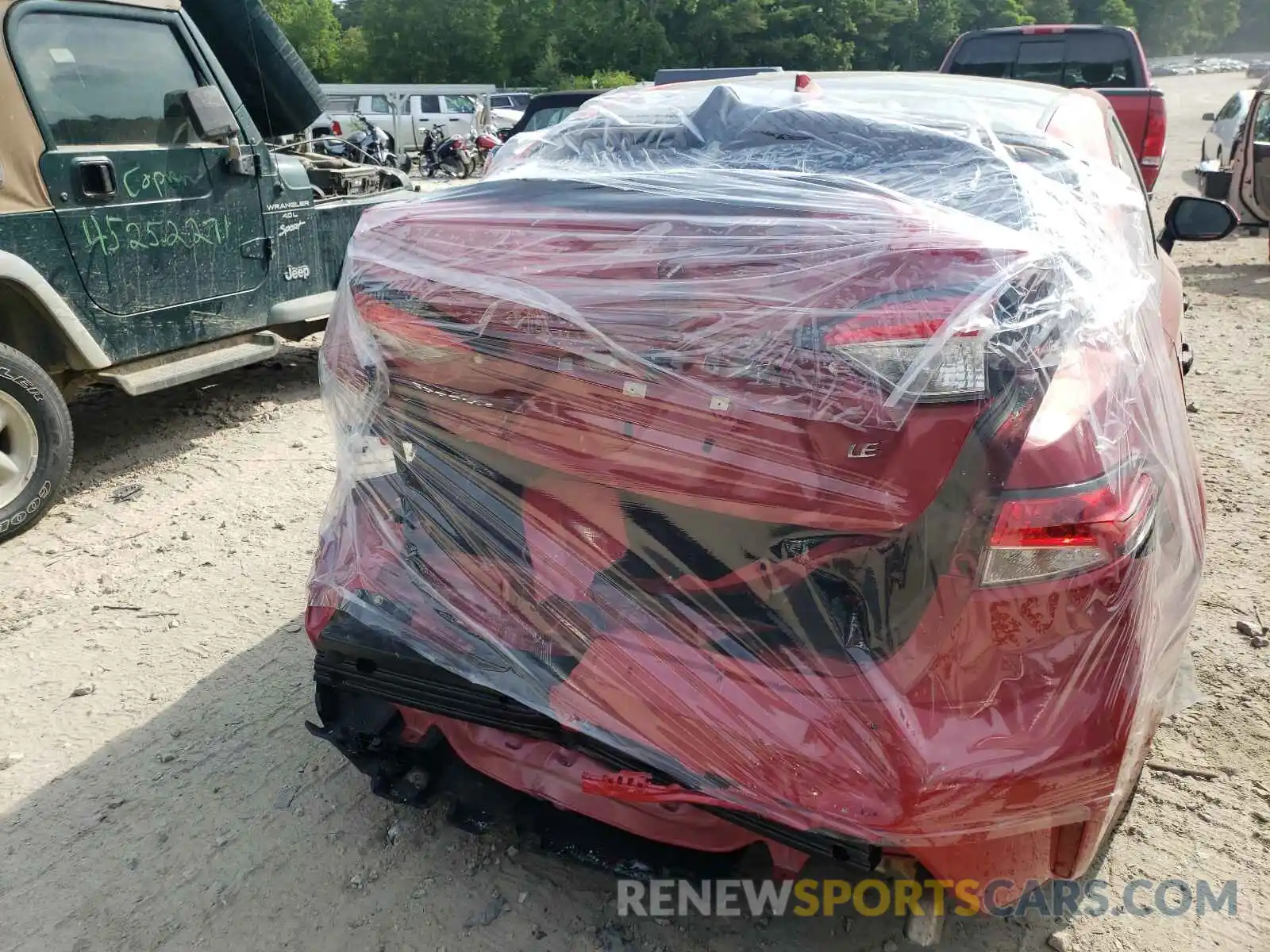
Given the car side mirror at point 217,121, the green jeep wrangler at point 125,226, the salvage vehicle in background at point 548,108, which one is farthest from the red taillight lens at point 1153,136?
the car side mirror at point 217,121

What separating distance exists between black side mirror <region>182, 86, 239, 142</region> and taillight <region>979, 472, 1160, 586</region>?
4052 mm

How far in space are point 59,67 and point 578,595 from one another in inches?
141

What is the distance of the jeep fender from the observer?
11.6ft

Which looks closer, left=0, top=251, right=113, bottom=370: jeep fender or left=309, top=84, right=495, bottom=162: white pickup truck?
left=0, top=251, right=113, bottom=370: jeep fender

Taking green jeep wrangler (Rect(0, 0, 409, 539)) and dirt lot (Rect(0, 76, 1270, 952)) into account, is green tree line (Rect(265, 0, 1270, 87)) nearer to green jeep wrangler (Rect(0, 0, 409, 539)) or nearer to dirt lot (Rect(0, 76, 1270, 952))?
green jeep wrangler (Rect(0, 0, 409, 539))

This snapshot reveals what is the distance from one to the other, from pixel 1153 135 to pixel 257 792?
7.23 meters

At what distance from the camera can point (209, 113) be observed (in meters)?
4.27

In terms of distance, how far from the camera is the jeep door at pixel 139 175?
379 cm

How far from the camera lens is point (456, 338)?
179cm

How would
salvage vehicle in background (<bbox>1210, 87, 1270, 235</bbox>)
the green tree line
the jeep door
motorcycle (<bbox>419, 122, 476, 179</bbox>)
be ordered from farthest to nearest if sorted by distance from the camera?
the green tree line
motorcycle (<bbox>419, 122, 476, 179</bbox>)
salvage vehicle in background (<bbox>1210, 87, 1270, 235</bbox>)
the jeep door

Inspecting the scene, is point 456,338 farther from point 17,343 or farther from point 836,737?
point 17,343

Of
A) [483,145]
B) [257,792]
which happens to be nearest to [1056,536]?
[257,792]

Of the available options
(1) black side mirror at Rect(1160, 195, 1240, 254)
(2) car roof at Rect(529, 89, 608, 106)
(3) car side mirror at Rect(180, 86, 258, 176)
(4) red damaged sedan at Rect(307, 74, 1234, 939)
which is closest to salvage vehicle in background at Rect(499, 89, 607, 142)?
(2) car roof at Rect(529, 89, 608, 106)

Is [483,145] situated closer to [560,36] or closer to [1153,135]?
[1153,135]
